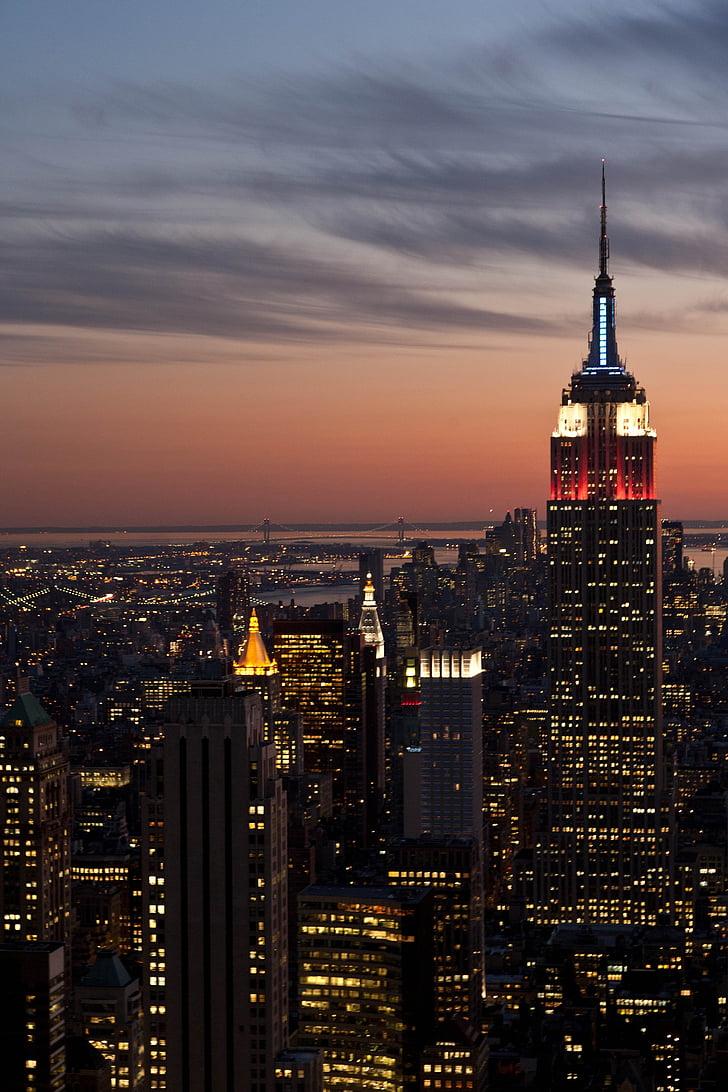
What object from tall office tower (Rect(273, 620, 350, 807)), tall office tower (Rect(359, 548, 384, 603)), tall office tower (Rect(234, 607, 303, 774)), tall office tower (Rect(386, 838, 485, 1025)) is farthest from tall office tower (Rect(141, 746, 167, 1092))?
tall office tower (Rect(359, 548, 384, 603))

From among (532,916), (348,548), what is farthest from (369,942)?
(348,548)

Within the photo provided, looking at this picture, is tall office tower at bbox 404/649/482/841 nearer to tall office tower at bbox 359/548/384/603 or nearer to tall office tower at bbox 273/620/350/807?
tall office tower at bbox 273/620/350/807

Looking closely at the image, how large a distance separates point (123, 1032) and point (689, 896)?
37340mm

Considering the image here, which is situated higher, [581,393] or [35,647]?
[581,393]

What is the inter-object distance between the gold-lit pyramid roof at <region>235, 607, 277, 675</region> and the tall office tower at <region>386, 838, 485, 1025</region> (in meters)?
24.0

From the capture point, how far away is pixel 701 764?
94.5 meters

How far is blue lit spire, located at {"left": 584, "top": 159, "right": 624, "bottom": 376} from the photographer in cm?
8294

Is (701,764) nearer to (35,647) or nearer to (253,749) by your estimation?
(35,647)

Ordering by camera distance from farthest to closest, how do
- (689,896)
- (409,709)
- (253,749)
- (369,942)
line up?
(409,709)
(689,896)
(369,942)
(253,749)

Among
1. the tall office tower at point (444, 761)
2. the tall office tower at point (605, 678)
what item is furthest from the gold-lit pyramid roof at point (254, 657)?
the tall office tower at point (605, 678)

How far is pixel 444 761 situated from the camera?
79.4 metres

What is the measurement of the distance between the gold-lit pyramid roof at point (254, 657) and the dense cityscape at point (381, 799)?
202 millimetres

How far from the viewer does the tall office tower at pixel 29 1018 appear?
134 feet

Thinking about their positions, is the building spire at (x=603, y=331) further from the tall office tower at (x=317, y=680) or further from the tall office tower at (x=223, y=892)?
the tall office tower at (x=223, y=892)
